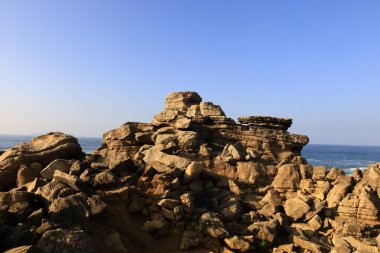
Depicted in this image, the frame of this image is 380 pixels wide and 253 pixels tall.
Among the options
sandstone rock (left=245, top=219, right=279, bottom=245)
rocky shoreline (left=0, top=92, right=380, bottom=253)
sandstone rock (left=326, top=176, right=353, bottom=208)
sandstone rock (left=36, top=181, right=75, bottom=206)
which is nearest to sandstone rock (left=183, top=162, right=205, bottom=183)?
rocky shoreline (left=0, top=92, right=380, bottom=253)

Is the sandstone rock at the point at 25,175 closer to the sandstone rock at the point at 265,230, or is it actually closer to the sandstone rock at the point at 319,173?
the sandstone rock at the point at 265,230

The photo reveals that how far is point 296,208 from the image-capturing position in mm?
14523

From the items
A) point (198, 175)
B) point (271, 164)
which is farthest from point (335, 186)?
point (198, 175)

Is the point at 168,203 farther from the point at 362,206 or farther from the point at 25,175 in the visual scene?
the point at 362,206

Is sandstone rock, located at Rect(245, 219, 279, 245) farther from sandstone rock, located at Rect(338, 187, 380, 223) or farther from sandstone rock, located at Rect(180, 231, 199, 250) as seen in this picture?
sandstone rock, located at Rect(338, 187, 380, 223)

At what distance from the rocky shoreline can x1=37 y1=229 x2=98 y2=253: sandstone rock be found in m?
0.03

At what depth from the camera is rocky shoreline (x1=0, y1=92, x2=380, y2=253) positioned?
1098cm

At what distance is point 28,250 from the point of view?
827 centimetres

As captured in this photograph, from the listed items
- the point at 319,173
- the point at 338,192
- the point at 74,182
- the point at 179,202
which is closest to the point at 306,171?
the point at 319,173

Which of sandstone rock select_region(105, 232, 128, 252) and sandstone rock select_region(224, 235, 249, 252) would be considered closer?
sandstone rock select_region(105, 232, 128, 252)

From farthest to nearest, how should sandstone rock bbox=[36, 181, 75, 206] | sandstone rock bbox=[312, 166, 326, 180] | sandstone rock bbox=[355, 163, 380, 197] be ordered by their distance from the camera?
sandstone rock bbox=[312, 166, 326, 180] < sandstone rock bbox=[355, 163, 380, 197] < sandstone rock bbox=[36, 181, 75, 206]

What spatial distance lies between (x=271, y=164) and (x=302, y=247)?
7823mm

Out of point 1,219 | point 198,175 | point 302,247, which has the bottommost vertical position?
point 302,247

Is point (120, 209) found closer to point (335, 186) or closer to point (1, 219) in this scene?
point (1, 219)
